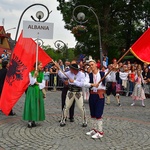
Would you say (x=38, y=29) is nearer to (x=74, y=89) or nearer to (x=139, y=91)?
(x=74, y=89)

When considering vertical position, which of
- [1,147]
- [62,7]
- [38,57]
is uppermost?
[62,7]

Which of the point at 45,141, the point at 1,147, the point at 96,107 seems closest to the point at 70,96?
the point at 96,107

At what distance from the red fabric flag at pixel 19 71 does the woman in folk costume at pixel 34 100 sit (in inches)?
17.1

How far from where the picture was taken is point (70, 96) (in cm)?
788

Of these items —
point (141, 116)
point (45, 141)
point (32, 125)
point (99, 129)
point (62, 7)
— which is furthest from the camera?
point (62, 7)

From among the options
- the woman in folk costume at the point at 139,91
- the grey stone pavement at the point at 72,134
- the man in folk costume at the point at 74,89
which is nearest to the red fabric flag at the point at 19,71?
the grey stone pavement at the point at 72,134

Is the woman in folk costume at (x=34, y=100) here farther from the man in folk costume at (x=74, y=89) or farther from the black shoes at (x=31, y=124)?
the man in folk costume at (x=74, y=89)

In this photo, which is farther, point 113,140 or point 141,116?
point 141,116

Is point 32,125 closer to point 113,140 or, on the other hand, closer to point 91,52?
point 113,140

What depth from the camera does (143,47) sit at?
6922 millimetres

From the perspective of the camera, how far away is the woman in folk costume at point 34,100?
7.58 metres

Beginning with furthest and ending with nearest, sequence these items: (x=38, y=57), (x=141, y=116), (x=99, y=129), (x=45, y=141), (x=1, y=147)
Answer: (x=141, y=116) → (x=38, y=57) → (x=99, y=129) → (x=45, y=141) → (x=1, y=147)

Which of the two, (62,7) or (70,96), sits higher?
(62,7)

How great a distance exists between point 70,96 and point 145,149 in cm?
273
